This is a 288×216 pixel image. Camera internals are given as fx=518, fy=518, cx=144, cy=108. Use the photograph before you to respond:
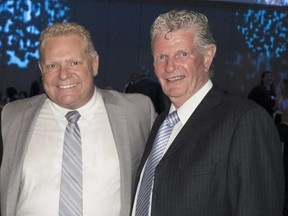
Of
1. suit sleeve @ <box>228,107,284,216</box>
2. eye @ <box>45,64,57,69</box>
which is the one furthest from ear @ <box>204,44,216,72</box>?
eye @ <box>45,64,57,69</box>

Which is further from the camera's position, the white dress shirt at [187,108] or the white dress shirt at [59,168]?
the white dress shirt at [59,168]

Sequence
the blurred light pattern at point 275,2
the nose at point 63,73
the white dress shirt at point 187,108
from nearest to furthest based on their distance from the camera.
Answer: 1. the white dress shirt at point 187,108
2. the nose at point 63,73
3. the blurred light pattern at point 275,2

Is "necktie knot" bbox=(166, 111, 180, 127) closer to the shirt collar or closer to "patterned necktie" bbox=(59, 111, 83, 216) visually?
the shirt collar

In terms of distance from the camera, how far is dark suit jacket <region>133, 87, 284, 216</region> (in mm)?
1639

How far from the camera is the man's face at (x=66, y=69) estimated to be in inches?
83.8

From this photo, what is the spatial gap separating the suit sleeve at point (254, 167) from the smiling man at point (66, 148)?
0.67 meters

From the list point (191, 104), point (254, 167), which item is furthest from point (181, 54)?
point (254, 167)

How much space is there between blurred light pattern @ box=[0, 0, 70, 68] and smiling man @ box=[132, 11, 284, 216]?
930cm

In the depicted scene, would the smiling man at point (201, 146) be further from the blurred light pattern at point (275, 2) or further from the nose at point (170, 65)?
the blurred light pattern at point (275, 2)

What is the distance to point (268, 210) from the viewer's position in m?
1.66

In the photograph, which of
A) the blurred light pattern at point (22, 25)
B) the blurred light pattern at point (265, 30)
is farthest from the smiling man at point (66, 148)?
the blurred light pattern at point (265, 30)

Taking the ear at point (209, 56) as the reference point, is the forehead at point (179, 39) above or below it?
above

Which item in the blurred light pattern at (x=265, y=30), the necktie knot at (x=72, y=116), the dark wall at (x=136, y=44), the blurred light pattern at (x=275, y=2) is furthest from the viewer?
the blurred light pattern at (x=265, y=30)

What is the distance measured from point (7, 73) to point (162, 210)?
9808 millimetres
